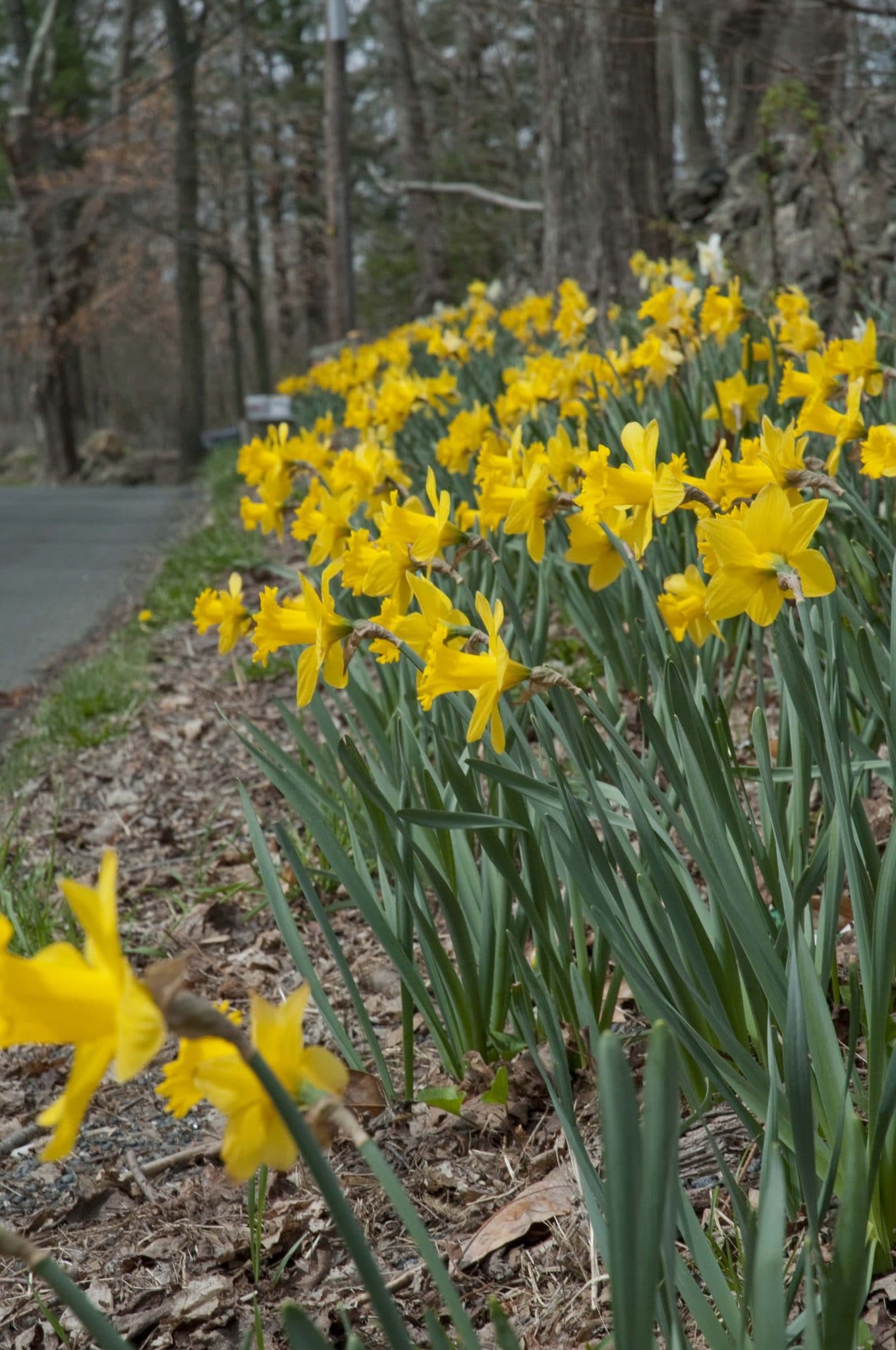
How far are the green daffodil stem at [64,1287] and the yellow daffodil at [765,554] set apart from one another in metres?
0.84

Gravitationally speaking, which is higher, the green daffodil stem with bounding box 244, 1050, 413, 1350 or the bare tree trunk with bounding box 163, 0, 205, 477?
the bare tree trunk with bounding box 163, 0, 205, 477

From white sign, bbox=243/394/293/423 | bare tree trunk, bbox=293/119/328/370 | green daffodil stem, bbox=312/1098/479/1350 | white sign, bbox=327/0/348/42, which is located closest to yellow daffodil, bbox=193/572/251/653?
green daffodil stem, bbox=312/1098/479/1350

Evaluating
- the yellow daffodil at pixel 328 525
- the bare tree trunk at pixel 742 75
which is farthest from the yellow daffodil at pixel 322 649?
the bare tree trunk at pixel 742 75

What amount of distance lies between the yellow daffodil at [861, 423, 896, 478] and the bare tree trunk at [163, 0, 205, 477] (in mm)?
16598

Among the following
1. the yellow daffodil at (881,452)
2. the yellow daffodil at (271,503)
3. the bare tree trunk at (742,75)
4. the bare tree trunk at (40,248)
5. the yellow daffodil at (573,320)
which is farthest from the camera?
the bare tree trunk at (40,248)

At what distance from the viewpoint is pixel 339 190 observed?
12.8 metres

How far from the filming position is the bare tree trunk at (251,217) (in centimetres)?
1853

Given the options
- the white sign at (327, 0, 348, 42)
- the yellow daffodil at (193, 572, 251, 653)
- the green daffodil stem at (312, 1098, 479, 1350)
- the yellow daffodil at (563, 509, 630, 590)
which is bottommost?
the green daffodil stem at (312, 1098, 479, 1350)

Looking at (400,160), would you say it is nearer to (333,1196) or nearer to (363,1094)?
(363,1094)

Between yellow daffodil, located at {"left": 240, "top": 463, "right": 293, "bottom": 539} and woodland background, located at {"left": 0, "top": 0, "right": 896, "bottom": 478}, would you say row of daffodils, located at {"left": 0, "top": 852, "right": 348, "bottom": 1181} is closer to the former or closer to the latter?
yellow daffodil, located at {"left": 240, "top": 463, "right": 293, "bottom": 539}

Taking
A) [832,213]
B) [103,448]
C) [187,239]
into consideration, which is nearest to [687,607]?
[832,213]

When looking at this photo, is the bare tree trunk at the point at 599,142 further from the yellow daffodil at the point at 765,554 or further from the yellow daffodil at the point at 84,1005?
the yellow daffodil at the point at 84,1005

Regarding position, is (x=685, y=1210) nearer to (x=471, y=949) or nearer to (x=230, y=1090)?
(x=230, y=1090)

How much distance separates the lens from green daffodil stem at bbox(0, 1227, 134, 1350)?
0.59 m
